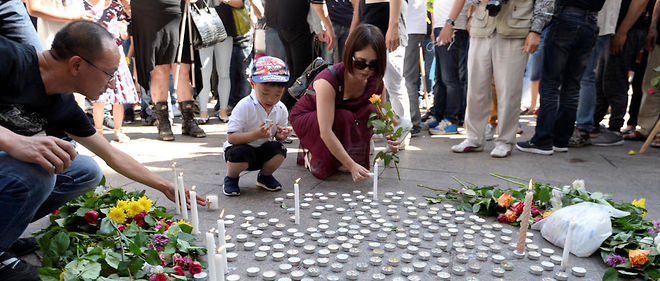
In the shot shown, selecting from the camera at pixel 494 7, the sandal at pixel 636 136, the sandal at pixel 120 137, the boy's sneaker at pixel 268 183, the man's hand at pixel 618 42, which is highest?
the camera at pixel 494 7

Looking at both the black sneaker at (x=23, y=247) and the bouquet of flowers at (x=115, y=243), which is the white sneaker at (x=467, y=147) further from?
the black sneaker at (x=23, y=247)

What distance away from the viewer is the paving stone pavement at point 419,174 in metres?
2.54

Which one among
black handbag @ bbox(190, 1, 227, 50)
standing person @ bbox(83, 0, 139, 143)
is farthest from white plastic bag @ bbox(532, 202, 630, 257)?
standing person @ bbox(83, 0, 139, 143)

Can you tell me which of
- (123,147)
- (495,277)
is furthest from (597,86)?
(123,147)

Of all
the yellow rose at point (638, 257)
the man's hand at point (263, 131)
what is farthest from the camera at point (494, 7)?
the yellow rose at point (638, 257)

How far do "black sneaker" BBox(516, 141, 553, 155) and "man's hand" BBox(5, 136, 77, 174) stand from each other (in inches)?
172

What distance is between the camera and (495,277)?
221 cm

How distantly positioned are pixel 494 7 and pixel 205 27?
3.15m

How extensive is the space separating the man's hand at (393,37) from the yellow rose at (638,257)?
2.81m

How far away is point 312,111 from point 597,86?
3.92m

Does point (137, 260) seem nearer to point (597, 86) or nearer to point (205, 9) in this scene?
point (205, 9)

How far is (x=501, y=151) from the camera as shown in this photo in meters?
4.69

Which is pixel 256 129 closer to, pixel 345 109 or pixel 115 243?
pixel 345 109

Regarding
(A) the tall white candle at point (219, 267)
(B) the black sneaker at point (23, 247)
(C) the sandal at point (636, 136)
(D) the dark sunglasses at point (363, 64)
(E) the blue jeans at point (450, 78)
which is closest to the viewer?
(A) the tall white candle at point (219, 267)
